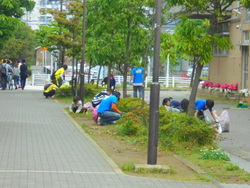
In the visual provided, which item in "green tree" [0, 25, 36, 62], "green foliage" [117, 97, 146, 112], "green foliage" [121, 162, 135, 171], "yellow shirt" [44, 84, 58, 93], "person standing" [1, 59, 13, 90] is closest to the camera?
"green foliage" [121, 162, 135, 171]

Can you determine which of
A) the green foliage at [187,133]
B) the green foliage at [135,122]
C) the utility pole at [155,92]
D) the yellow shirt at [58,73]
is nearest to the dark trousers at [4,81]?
the yellow shirt at [58,73]

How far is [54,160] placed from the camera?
12508mm

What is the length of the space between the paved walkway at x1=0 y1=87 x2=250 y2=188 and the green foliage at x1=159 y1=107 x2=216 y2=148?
182 centimetres

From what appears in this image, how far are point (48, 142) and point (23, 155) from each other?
2371 millimetres

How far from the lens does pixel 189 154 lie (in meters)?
14.0

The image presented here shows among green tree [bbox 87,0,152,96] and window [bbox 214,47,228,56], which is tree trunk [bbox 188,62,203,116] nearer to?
green tree [bbox 87,0,152,96]

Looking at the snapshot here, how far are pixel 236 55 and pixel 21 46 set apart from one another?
134 ft

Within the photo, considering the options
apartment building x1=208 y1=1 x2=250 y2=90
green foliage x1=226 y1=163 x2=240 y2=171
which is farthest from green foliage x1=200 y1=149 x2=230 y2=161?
apartment building x1=208 y1=1 x2=250 y2=90

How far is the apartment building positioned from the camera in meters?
31.9

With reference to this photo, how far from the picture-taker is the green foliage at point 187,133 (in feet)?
48.4

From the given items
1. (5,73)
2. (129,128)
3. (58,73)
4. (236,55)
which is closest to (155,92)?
Answer: (129,128)

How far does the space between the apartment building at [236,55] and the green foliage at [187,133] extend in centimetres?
1550

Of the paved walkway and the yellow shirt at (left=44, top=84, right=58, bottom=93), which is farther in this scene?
the yellow shirt at (left=44, top=84, right=58, bottom=93)

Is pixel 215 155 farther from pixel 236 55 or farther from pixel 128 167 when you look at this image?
pixel 236 55
